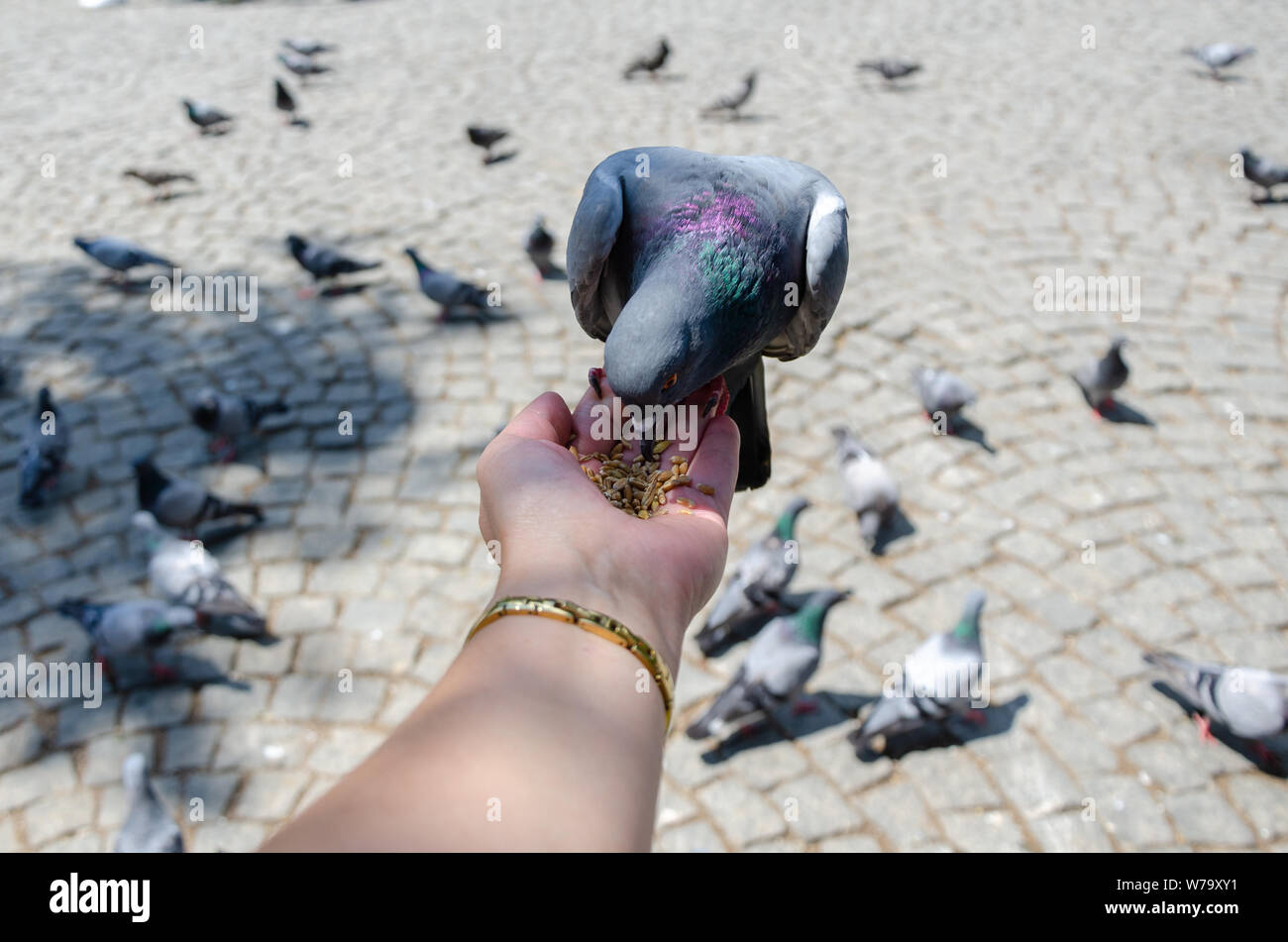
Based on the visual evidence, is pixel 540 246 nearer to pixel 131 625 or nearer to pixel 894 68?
pixel 131 625

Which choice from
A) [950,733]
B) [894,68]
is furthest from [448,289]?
[894,68]

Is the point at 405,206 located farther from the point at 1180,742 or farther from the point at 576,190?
the point at 1180,742

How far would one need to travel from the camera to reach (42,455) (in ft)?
17.3

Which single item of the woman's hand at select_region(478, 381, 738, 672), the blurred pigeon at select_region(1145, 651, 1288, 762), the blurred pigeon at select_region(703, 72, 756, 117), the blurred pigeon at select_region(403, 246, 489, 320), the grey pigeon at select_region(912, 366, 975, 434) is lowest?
the blurred pigeon at select_region(1145, 651, 1288, 762)

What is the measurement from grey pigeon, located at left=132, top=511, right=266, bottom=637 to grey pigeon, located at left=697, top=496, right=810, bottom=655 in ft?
8.33

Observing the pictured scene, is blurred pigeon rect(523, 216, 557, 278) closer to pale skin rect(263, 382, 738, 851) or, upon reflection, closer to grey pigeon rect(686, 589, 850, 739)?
grey pigeon rect(686, 589, 850, 739)

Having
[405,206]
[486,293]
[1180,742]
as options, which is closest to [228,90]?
[405,206]

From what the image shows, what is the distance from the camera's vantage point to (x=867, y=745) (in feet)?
13.1

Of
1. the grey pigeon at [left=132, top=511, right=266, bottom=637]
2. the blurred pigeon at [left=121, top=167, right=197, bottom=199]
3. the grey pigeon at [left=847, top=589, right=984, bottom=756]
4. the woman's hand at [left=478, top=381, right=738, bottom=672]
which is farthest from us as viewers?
the blurred pigeon at [left=121, top=167, right=197, bottom=199]

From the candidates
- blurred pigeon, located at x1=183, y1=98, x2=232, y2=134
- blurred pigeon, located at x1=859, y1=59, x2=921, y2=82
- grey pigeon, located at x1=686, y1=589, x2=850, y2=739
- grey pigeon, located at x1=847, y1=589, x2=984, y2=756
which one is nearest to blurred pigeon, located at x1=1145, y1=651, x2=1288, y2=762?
grey pigeon, located at x1=847, y1=589, x2=984, y2=756

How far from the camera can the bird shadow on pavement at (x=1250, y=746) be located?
3.90 meters

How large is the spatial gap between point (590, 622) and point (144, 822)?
2.85 meters

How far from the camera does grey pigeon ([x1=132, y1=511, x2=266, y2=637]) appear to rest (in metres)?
4.40

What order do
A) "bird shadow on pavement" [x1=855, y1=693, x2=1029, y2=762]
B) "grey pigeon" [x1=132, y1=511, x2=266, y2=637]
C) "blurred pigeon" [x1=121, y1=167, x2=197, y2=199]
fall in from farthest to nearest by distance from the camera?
"blurred pigeon" [x1=121, y1=167, x2=197, y2=199] < "grey pigeon" [x1=132, y1=511, x2=266, y2=637] < "bird shadow on pavement" [x1=855, y1=693, x2=1029, y2=762]
